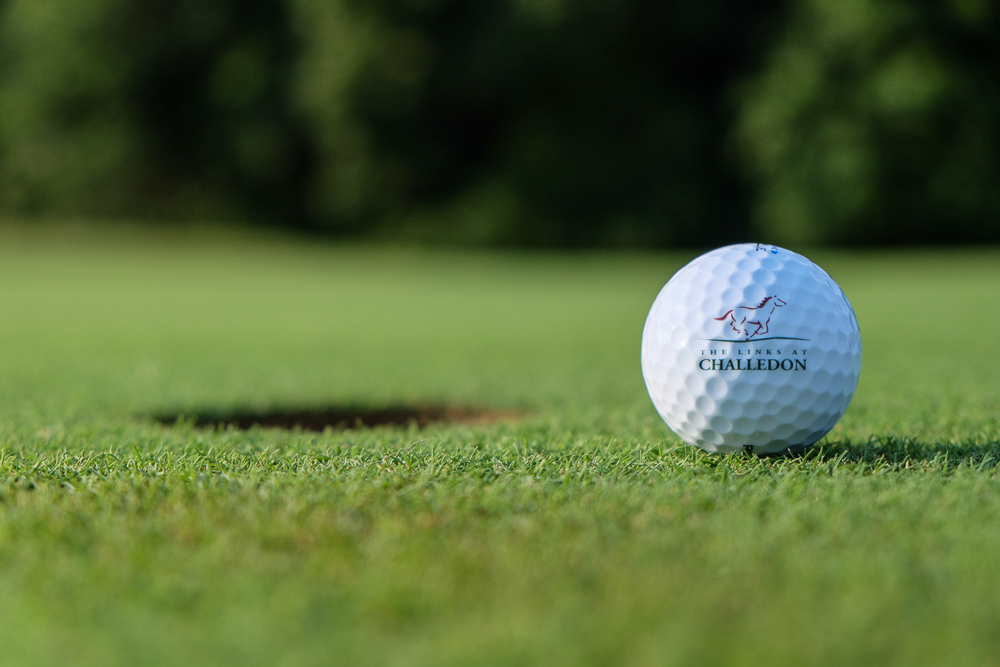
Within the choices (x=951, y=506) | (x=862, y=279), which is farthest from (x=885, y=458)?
(x=862, y=279)

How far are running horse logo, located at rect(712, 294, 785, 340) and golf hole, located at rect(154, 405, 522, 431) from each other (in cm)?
132

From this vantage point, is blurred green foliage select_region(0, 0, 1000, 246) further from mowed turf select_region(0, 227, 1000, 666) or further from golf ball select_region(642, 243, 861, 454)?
golf ball select_region(642, 243, 861, 454)

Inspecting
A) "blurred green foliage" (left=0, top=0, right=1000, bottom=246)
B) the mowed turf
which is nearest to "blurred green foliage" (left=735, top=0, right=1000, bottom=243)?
"blurred green foliage" (left=0, top=0, right=1000, bottom=246)

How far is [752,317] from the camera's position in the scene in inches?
97.7

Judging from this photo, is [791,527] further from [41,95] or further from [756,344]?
[41,95]

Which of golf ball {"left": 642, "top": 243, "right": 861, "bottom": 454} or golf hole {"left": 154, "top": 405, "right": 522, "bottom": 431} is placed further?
golf hole {"left": 154, "top": 405, "right": 522, "bottom": 431}

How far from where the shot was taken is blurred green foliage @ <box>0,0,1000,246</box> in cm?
2073

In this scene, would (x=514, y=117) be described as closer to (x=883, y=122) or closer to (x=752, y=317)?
(x=883, y=122)

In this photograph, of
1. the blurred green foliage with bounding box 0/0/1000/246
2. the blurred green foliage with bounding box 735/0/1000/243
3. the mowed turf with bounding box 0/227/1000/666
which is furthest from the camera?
the blurred green foliage with bounding box 0/0/1000/246

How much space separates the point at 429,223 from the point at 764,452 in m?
21.5

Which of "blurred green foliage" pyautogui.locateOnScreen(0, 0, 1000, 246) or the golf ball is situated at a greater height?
"blurred green foliage" pyautogui.locateOnScreen(0, 0, 1000, 246)

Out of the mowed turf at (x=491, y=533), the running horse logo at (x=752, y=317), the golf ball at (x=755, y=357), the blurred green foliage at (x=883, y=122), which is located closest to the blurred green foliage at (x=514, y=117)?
the blurred green foliage at (x=883, y=122)

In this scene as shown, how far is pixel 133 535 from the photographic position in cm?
176

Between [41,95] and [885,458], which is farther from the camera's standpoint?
[41,95]
